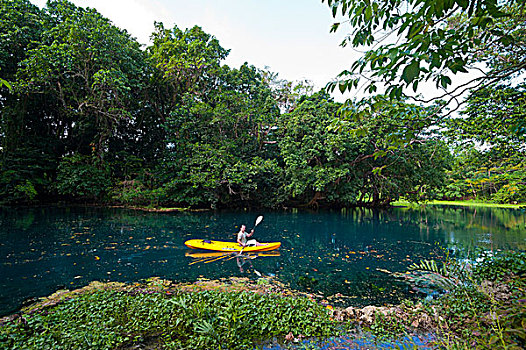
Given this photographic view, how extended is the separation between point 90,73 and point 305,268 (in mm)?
15606

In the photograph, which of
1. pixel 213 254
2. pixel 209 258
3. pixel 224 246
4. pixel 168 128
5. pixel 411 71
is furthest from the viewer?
pixel 168 128

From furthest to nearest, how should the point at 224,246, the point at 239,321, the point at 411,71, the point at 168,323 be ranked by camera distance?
the point at 224,246
the point at 168,323
the point at 239,321
the point at 411,71

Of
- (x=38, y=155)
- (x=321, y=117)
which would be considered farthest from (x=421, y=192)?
(x=38, y=155)

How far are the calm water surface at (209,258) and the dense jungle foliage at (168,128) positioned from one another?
15.1 feet

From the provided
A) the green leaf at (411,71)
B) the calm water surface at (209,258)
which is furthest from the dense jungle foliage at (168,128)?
the green leaf at (411,71)

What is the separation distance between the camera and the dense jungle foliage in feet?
47.5

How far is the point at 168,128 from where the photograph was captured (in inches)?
699

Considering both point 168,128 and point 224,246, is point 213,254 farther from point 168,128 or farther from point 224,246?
point 168,128

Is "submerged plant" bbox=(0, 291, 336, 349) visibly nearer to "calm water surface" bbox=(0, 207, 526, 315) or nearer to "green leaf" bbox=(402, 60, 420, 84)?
"calm water surface" bbox=(0, 207, 526, 315)

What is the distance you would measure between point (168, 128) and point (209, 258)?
40.9 ft

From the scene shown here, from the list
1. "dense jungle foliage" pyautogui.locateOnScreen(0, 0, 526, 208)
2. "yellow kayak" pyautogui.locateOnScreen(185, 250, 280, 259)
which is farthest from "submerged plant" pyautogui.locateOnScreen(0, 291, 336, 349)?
"dense jungle foliage" pyautogui.locateOnScreen(0, 0, 526, 208)

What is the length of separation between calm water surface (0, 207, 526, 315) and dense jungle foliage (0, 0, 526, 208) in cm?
460

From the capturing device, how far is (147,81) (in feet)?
61.0

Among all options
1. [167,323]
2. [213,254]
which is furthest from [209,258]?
[167,323]
